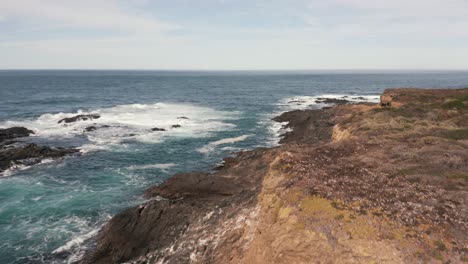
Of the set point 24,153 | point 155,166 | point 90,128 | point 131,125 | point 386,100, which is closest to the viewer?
point 155,166

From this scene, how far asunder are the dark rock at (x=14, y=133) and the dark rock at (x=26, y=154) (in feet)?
34.2

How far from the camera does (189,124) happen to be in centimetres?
6412

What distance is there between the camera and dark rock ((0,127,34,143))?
165 feet

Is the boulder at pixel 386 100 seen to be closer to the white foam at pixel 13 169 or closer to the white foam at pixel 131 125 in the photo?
the white foam at pixel 131 125

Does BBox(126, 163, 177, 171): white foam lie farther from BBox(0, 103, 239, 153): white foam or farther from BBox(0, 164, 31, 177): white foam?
BBox(0, 164, 31, 177): white foam

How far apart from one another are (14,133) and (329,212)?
55.6 meters

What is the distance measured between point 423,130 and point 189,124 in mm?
45307

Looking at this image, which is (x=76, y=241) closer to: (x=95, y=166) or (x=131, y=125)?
(x=95, y=166)

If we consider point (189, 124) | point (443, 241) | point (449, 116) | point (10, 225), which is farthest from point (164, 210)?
point (189, 124)

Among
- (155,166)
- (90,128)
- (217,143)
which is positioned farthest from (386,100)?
(90,128)

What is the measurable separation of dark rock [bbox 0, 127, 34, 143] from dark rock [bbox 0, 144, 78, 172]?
34.2 ft

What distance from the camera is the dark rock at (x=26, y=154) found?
3878 centimetres

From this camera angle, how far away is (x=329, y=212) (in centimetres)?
1430

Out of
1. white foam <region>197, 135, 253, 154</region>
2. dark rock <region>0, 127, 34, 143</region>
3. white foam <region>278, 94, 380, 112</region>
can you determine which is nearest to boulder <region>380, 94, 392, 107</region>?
white foam <region>197, 135, 253, 154</region>
